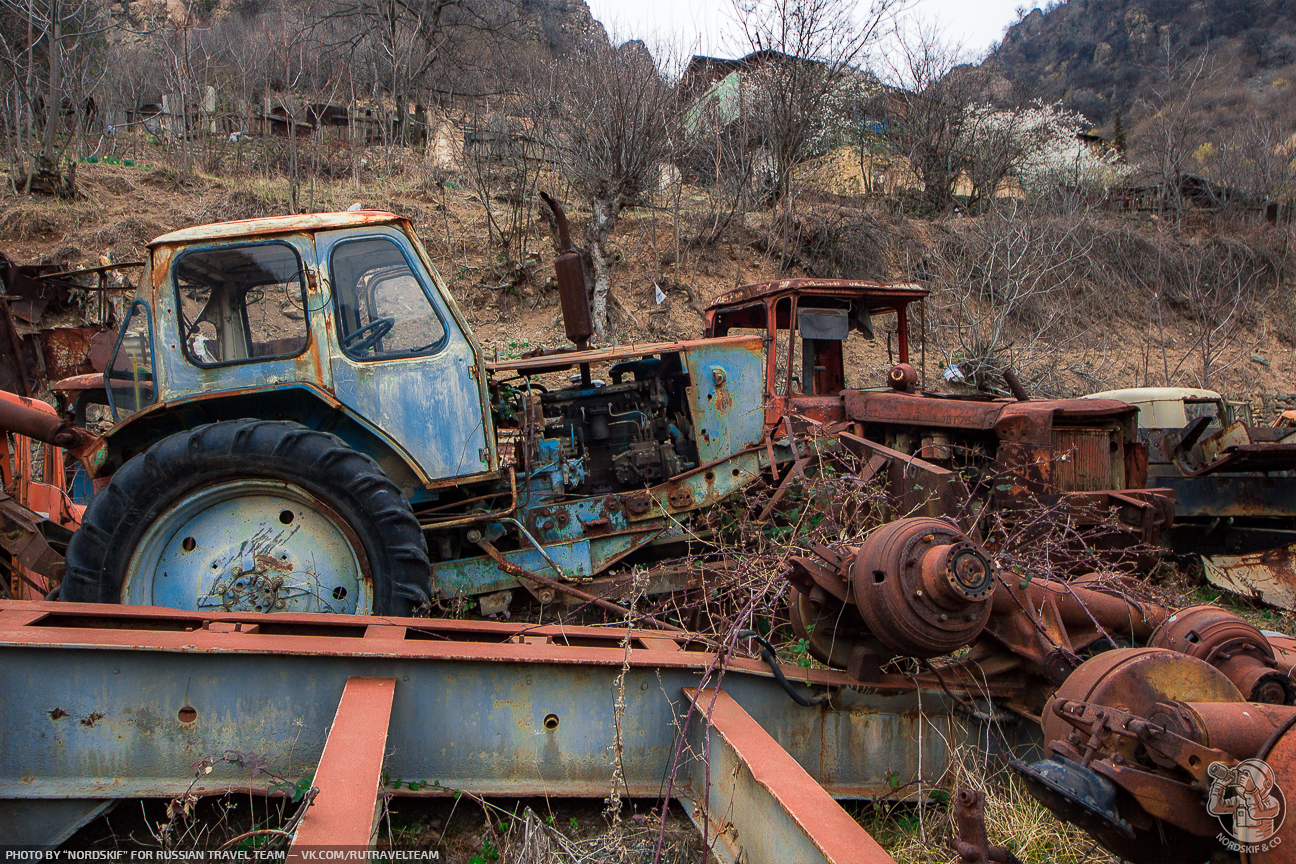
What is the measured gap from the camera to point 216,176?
42.0 feet

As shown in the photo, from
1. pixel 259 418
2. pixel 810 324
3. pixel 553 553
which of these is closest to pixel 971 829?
pixel 553 553

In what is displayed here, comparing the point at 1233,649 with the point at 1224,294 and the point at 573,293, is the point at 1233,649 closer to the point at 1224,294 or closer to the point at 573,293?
the point at 573,293

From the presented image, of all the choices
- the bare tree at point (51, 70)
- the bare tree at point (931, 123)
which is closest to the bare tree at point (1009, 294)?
the bare tree at point (931, 123)

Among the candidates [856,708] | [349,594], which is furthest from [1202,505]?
[349,594]

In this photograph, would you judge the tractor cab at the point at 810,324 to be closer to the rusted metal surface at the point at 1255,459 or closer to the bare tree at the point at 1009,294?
the rusted metal surface at the point at 1255,459

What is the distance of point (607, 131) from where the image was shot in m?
12.0

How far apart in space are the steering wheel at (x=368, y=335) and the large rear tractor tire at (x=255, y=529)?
54 cm

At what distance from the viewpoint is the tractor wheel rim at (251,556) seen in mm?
3404

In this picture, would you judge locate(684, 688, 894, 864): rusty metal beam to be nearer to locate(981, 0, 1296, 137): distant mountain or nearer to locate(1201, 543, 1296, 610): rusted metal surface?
locate(1201, 543, 1296, 610): rusted metal surface

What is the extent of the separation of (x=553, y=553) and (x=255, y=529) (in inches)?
63.2

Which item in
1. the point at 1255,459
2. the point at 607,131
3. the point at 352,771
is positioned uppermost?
the point at 607,131

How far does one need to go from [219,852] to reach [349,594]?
1496mm

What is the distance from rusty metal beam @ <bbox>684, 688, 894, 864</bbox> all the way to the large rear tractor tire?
1.62 metres

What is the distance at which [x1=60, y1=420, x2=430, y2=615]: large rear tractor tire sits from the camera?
3301 millimetres
